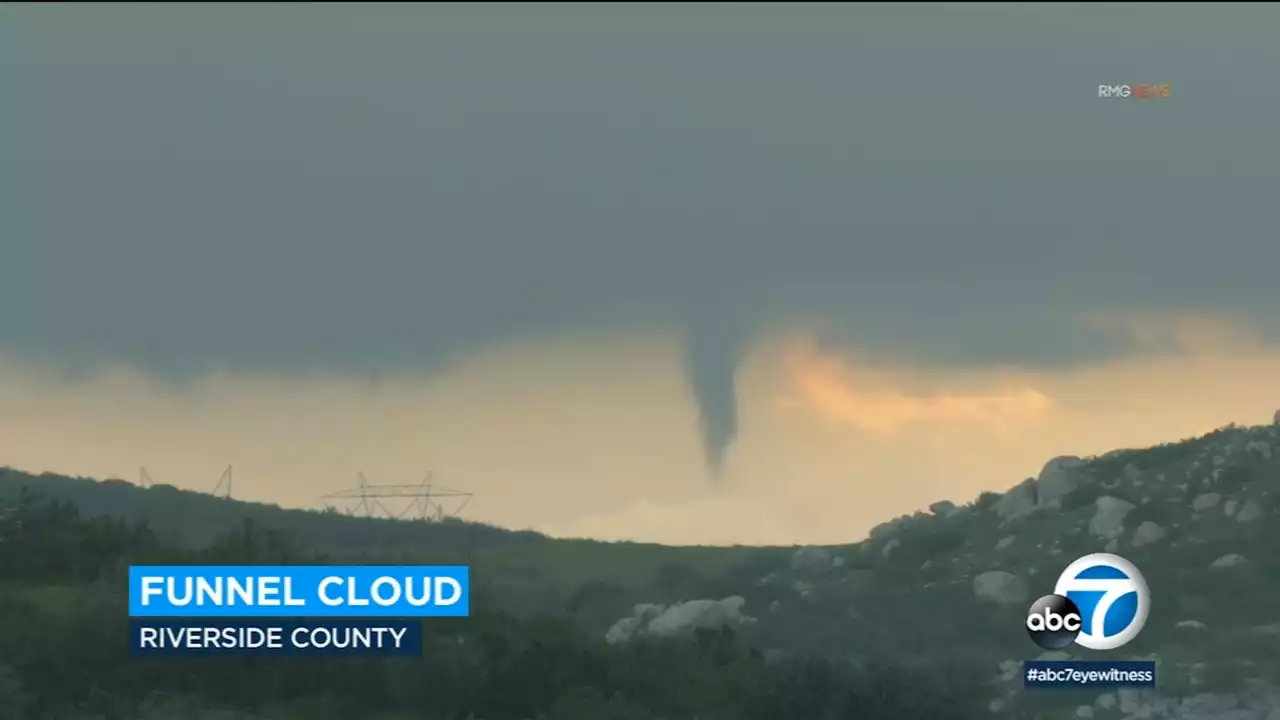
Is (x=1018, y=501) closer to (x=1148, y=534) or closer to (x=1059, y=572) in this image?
(x=1148, y=534)

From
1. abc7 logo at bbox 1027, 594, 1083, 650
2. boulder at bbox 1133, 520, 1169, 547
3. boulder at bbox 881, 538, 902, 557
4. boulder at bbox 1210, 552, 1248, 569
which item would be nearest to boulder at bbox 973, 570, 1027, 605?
boulder at bbox 1133, 520, 1169, 547

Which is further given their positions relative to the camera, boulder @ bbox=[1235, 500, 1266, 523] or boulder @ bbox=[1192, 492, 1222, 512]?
boulder @ bbox=[1192, 492, 1222, 512]

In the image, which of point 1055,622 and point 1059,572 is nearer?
point 1055,622

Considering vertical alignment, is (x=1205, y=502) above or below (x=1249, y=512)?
above

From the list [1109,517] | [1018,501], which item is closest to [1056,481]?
[1018,501]

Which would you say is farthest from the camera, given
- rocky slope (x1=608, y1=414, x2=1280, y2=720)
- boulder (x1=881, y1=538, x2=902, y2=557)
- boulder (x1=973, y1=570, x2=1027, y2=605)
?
boulder (x1=881, y1=538, x2=902, y2=557)

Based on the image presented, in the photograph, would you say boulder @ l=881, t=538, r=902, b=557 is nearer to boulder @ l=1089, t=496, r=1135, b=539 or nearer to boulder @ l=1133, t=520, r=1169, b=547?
boulder @ l=1089, t=496, r=1135, b=539
